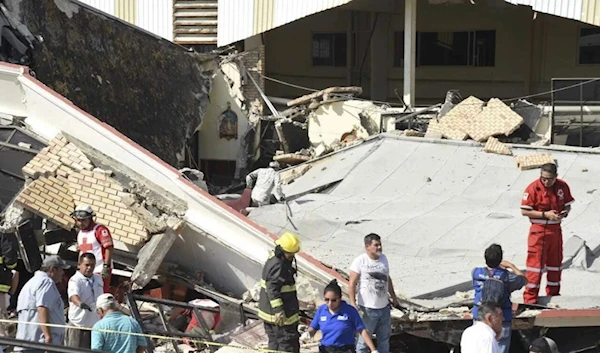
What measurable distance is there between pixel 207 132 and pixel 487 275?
1292 centimetres

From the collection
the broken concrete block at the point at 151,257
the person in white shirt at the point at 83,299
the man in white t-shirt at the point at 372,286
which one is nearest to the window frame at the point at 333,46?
the broken concrete block at the point at 151,257

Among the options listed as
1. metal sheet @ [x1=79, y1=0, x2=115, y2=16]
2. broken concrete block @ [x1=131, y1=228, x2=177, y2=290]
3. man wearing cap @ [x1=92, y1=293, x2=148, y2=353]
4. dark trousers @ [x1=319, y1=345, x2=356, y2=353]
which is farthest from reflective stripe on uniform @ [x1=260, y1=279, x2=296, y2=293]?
metal sheet @ [x1=79, y1=0, x2=115, y2=16]

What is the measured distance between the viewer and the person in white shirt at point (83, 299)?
7.98 metres

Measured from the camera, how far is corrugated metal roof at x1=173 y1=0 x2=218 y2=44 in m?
23.2

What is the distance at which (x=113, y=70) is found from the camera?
15250 millimetres

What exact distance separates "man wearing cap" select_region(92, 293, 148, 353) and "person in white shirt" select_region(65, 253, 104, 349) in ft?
3.96

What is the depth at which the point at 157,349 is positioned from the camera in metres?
9.67

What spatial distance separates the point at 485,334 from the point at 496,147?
8.94m

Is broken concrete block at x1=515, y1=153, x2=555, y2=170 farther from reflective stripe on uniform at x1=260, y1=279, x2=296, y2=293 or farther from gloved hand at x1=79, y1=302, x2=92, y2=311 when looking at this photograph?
gloved hand at x1=79, y1=302, x2=92, y2=311

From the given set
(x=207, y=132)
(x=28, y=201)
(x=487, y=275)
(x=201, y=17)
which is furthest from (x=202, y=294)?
(x=201, y=17)

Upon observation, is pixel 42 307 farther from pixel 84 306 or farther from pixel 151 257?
pixel 151 257

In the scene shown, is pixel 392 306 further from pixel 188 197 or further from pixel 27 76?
pixel 27 76

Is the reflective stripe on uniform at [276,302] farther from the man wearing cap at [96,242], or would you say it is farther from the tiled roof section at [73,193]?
the tiled roof section at [73,193]

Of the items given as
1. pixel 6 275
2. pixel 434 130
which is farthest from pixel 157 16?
pixel 6 275
